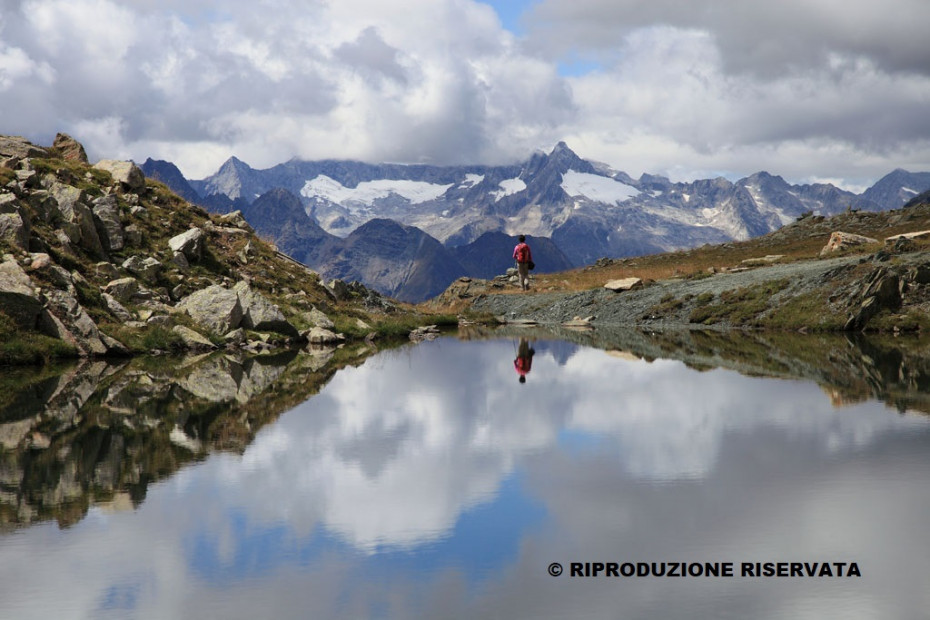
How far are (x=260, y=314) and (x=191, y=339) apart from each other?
4261mm

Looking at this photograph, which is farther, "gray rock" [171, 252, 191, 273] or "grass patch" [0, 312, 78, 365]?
"gray rock" [171, 252, 191, 273]

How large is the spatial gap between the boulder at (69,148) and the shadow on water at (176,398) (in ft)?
76.8

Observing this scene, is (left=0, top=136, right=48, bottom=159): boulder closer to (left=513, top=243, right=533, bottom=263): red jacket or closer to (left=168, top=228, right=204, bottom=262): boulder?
(left=168, top=228, right=204, bottom=262): boulder

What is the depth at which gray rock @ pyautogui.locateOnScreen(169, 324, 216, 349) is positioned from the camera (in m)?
31.6

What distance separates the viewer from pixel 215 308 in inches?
1348

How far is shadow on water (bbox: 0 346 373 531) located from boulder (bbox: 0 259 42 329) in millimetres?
2946

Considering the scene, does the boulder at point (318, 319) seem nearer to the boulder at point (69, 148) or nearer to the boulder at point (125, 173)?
the boulder at point (125, 173)

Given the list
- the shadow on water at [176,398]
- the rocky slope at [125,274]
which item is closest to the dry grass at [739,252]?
the rocky slope at [125,274]

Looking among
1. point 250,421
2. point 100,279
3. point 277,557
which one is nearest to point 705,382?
point 250,421

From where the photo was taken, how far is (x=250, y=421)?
1551 centimetres

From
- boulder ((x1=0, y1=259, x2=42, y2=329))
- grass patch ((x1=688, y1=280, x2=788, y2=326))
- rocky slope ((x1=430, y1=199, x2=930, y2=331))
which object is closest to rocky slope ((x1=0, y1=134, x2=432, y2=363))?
boulder ((x1=0, y1=259, x2=42, y2=329))

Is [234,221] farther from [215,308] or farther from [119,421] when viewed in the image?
[119,421]

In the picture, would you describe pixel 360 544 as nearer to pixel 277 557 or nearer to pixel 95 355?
pixel 277 557

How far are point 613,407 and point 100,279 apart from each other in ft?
84.2
